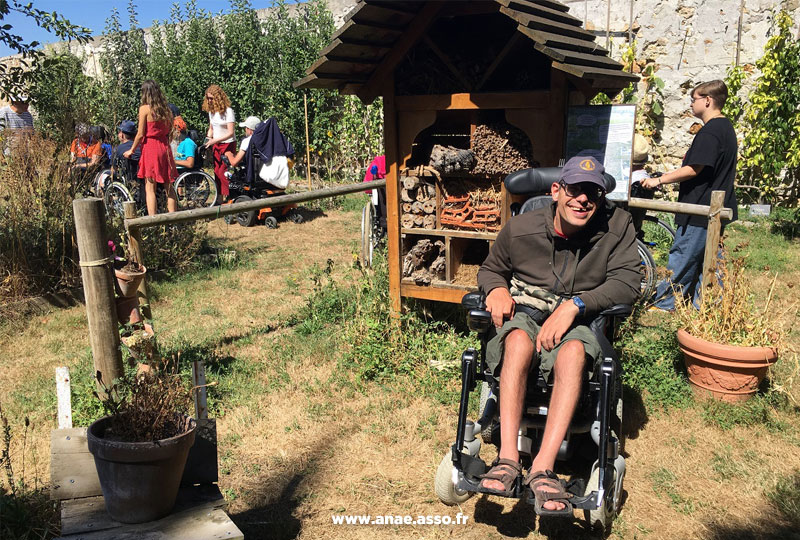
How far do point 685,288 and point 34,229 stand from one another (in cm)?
581

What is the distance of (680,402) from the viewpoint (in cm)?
411

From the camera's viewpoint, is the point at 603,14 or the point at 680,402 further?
the point at 603,14

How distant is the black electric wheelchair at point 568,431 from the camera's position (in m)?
2.82

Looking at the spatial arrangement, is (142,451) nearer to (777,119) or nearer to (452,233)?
(452,233)

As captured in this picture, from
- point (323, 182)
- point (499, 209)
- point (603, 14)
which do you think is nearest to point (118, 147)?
point (323, 182)

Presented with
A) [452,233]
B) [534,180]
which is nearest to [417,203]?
[452,233]

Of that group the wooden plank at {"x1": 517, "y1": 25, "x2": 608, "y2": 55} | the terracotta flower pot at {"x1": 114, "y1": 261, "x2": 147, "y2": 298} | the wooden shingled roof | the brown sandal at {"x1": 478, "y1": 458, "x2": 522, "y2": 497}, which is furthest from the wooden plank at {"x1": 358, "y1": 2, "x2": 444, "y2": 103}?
the brown sandal at {"x1": 478, "y1": 458, "x2": 522, "y2": 497}

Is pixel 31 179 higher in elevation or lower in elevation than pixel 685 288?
higher

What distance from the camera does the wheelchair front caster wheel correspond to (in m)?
3.07

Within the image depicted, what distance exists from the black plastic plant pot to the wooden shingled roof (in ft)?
9.04

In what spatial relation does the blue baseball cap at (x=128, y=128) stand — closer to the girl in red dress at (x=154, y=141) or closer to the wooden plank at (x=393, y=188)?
the girl in red dress at (x=154, y=141)

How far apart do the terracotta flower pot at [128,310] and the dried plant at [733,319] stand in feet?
11.2

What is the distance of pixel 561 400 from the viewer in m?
2.89

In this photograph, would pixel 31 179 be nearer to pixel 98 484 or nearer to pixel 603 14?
pixel 98 484
